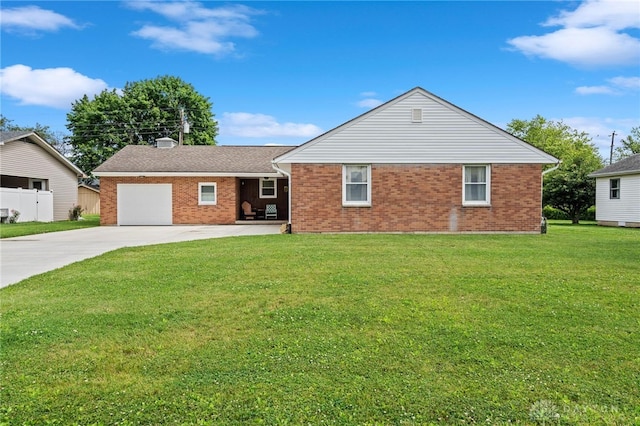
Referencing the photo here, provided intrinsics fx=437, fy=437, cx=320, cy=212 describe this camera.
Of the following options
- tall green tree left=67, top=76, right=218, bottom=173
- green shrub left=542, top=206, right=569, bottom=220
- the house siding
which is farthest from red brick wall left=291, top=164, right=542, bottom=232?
tall green tree left=67, top=76, right=218, bottom=173

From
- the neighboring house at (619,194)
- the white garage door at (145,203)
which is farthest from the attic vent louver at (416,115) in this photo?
the neighboring house at (619,194)

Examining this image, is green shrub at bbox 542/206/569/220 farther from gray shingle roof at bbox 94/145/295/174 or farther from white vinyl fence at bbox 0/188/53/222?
white vinyl fence at bbox 0/188/53/222

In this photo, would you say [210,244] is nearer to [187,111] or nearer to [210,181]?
[210,181]

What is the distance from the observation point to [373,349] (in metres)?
4.34

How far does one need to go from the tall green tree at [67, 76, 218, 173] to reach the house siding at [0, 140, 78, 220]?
56.5 feet

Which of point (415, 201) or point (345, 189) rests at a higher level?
point (345, 189)

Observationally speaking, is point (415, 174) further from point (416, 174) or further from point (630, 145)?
point (630, 145)

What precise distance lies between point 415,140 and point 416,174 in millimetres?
1238

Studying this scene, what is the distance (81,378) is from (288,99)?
92.3ft

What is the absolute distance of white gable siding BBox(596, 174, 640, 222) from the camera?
21.8 metres

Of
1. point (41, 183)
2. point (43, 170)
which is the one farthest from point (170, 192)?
point (41, 183)

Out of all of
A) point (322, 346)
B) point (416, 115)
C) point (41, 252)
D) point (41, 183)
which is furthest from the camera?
point (41, 183)

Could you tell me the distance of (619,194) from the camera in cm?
2280

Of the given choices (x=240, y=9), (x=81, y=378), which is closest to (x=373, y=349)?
(x=81, y=378)
